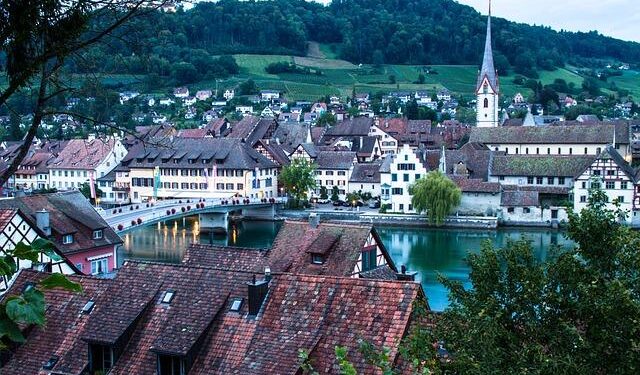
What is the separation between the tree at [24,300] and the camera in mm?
3709

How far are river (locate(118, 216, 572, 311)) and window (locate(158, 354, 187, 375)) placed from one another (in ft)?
74.5

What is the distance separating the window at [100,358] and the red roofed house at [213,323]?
16mm

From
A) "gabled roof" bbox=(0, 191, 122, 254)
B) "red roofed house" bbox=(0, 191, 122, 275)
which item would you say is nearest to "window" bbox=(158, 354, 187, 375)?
"gabled roof" bbox=(0, 191, 122, 254)

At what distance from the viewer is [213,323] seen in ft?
42.9

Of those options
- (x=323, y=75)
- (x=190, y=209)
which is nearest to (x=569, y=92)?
(x=323, y=75)

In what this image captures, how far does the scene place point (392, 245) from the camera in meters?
47.1

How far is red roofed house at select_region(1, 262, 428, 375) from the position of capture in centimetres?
1203

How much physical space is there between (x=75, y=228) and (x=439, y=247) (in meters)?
23.5

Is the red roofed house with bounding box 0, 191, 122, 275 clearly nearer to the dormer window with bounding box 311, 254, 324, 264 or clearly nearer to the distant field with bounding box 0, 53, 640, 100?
the dormer window with bounding box 311, 254, 324, 264

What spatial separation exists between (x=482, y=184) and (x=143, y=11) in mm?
52749

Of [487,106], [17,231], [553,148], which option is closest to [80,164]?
[553,148]

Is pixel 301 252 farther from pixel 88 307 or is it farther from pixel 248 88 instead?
pixel 248 88

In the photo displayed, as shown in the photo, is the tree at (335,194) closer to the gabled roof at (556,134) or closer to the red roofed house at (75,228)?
the gabled roof at (556,134)

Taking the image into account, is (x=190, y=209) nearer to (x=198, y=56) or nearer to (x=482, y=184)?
(x=482, y=184)
